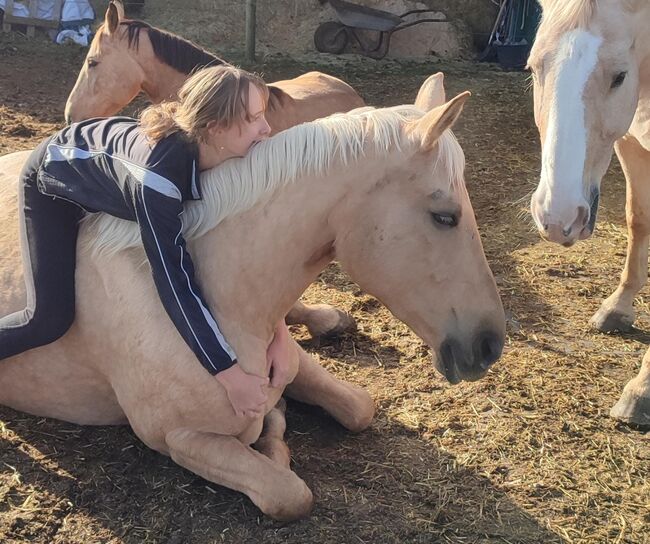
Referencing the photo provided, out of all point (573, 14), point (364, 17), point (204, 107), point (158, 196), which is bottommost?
point (364, 17)

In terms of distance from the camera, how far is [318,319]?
3588 millimetres

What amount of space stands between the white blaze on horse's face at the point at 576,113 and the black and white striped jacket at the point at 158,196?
119 centimetres

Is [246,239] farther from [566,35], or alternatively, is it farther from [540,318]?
[540,318]

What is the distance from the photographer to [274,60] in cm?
940

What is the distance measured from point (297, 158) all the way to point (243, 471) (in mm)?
1010

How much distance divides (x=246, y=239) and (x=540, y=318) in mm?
2074

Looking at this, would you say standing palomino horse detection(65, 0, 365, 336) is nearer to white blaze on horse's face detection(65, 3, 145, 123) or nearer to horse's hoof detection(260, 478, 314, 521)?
white blaze on horse's face detection(65, 3, 145, 123)

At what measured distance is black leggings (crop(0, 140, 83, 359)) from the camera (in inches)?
101

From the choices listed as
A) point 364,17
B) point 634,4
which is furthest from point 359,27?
point 634,4

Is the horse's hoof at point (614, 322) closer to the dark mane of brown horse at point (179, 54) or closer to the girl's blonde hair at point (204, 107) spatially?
the girl's blonde hair at point (204, 107)

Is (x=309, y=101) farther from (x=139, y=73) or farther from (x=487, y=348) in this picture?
(x=487, y=348)

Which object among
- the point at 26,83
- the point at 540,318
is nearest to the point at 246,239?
the point at 540,318

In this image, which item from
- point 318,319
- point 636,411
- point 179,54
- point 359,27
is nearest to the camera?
point 636,411

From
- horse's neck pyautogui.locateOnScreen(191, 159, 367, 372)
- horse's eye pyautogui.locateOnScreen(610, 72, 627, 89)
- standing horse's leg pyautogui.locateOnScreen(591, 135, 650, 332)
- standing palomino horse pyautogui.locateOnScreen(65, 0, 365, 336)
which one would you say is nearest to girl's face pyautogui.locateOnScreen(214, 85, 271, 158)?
horse's neck pyautogui.locateOnScreen(191, 159, 367, 372)
